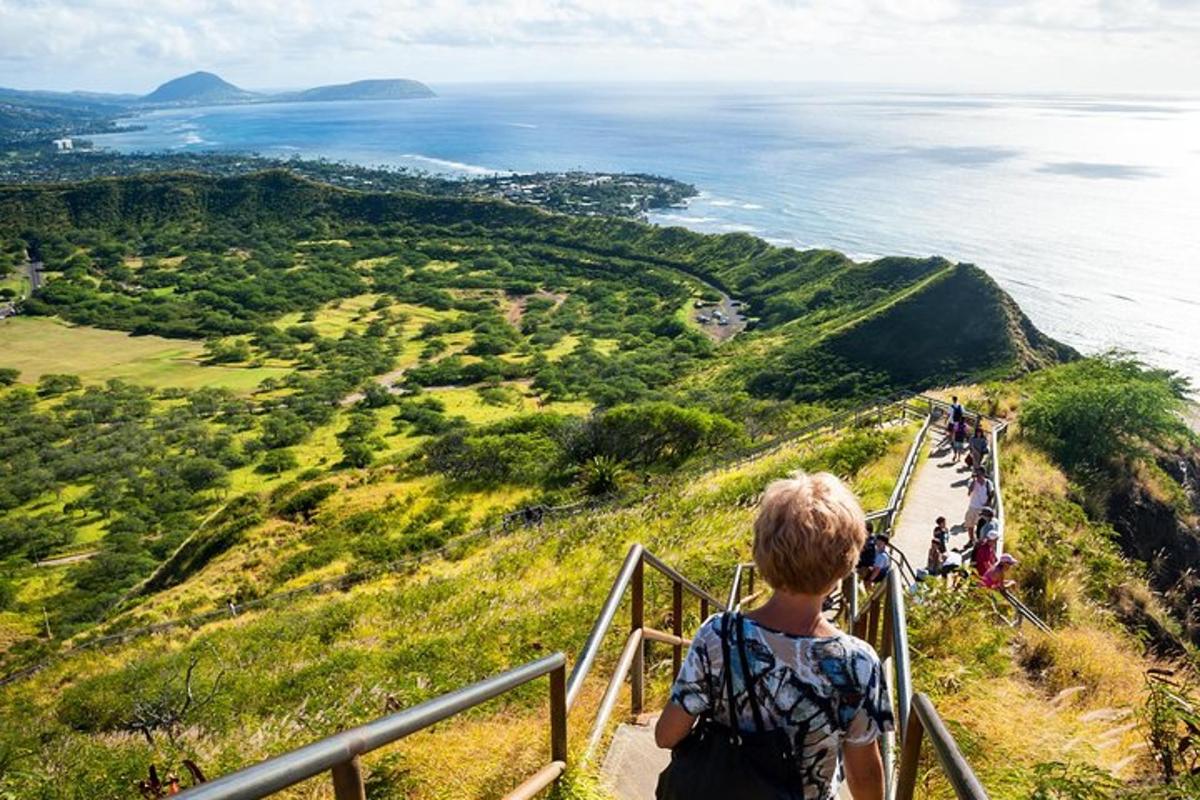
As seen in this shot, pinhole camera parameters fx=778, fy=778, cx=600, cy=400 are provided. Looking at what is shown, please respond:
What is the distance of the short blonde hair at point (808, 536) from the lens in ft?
7.82

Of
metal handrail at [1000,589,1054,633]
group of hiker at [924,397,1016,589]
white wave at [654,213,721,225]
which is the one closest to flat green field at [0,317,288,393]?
group of hiker at [924,397,1016,589]

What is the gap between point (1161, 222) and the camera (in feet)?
303

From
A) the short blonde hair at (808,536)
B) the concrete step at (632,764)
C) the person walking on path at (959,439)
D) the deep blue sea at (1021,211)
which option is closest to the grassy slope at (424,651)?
the concrete step at (632,764)

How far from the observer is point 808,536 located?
2373 mm

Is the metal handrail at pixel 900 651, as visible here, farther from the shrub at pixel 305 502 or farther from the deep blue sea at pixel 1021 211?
the deep blue sea at pixel 1021 211

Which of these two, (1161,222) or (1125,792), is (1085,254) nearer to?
(1161,222)

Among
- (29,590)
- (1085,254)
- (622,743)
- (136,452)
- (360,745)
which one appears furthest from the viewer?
(1085,254)

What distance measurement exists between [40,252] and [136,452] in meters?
89.1

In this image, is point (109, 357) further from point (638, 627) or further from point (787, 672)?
point (787, 672)

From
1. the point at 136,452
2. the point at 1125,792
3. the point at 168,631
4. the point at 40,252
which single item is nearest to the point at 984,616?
the point at 1125,792

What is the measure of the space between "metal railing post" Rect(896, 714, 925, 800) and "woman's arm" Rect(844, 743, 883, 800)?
0.23 m

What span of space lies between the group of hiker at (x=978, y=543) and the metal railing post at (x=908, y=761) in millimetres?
5919

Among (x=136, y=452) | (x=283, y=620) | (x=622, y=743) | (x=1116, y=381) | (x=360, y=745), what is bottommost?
(x=136, y=452)

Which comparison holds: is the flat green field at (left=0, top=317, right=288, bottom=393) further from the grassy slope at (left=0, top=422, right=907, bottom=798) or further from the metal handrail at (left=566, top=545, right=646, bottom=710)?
the metal handrail at (left=566, top=545, right=646, bottom=710)
